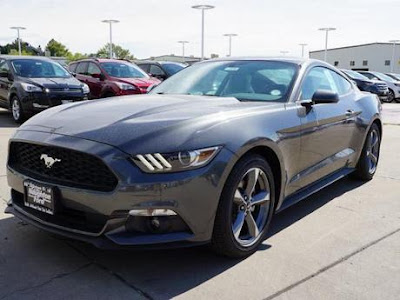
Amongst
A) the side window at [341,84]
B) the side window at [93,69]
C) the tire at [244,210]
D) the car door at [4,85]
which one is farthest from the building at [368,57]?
the tire at [244,210]

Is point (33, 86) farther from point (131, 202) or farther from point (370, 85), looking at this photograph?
point (370, 85)

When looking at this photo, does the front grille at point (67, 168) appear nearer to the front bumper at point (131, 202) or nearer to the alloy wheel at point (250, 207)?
the front bumper at point (131, 202)

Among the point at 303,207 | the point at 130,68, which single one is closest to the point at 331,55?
the point at 130,68

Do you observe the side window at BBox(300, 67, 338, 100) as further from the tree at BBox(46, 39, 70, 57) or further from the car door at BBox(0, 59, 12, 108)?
the tree at BBox(46, 39, 70, 57)

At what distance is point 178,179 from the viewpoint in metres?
2.67

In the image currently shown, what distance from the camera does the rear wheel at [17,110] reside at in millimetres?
9797

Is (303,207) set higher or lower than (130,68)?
lower

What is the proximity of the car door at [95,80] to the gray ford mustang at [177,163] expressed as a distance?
8201 mm

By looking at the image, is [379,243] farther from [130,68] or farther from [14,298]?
[130,68]

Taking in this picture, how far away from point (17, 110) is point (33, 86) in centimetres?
70

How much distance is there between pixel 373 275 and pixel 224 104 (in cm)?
160

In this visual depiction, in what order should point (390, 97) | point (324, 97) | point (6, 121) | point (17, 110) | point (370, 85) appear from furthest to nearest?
point (390, 97)
point (370, 85)
point (6, 121)
point (17, 110)
point (324, 97)

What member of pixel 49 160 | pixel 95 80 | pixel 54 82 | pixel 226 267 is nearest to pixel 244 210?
pixel 226 267

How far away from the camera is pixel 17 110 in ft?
32.6
